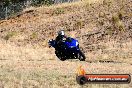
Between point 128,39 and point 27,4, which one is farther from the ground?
point 27,4

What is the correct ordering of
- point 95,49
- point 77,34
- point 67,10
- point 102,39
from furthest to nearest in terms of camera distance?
point 67,10 → point 77,34 → point 102,39 → point 95,49

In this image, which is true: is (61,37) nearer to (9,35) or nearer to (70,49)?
(70,49)

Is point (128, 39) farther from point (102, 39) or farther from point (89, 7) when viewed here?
point (89, 7)

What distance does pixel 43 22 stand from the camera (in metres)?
44.0

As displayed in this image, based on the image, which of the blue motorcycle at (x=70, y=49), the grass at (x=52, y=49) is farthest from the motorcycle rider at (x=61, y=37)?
the grass at (x=52, y=49)

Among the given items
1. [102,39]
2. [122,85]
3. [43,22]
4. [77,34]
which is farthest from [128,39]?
[122,85]

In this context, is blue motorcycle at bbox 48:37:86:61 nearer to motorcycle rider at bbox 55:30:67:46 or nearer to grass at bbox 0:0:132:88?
motorcycle rider at bbox 55:30:67:46

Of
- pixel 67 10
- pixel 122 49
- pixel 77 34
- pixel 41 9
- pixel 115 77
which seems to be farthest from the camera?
pixel 41 9

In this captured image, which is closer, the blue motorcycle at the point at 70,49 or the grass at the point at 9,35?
the blue motorcycle at the point at 70,49

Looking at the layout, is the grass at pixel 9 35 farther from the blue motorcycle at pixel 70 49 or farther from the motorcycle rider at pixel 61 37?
the motorcycle rider at pixel 61 37

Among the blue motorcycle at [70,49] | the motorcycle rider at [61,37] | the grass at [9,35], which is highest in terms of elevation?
the grass at [9,35]

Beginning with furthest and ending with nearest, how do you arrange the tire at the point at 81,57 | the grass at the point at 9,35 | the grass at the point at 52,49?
1. the grass at the point at 9,35
2. the tire at the point at 81,57
3. the grass at the point at 52,49

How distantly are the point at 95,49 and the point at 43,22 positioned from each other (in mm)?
13906

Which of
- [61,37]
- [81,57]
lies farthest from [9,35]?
[81,57]
